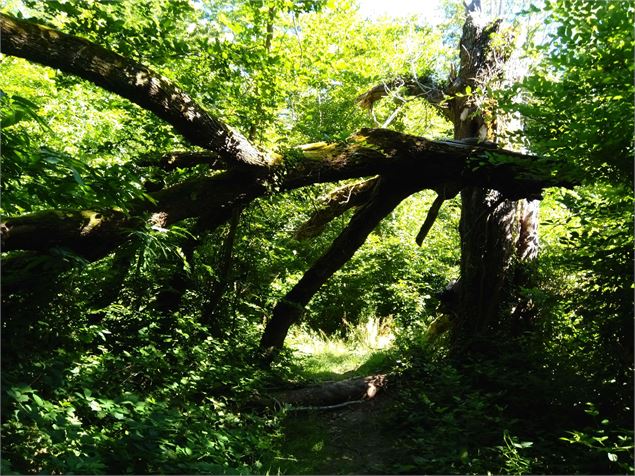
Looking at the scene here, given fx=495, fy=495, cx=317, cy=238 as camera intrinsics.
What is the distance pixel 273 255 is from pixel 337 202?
50.5 inches

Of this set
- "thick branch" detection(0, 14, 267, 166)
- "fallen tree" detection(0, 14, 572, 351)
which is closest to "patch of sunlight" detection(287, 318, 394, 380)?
"fallen tree" detection(0, 14, 572, 351)

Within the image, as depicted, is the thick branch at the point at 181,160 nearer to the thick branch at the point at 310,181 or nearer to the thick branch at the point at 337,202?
the thick branch at the point at 310,181

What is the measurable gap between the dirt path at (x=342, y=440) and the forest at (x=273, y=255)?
4 centimetres

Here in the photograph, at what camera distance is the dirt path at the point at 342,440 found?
474 centimetres

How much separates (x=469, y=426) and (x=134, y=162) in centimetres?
433

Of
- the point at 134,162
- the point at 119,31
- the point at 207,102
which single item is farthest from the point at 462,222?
the point at 119,31

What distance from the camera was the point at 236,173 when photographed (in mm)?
5281

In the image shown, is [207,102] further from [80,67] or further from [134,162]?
[80,67]

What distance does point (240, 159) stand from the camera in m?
4.98

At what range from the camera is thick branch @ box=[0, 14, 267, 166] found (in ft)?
11.8

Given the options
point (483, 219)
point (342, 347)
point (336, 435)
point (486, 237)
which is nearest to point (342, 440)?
point (336, 435)

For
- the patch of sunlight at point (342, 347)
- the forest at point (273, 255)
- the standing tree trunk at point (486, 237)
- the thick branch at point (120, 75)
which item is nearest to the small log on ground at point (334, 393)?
the forest at point (273, 255)

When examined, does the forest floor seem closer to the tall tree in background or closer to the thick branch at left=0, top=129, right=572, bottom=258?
the tall tree in background

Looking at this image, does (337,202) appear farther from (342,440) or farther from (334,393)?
(342,440)
